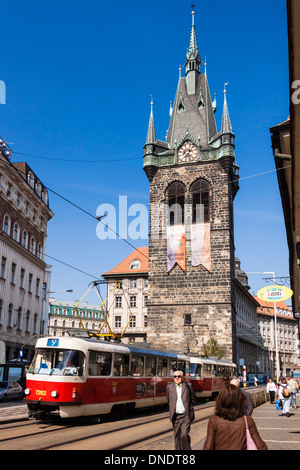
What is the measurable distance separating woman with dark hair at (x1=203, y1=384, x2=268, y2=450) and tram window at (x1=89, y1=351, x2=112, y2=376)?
11077 mm

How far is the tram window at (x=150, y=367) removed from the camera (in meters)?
19.4

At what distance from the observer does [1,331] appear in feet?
112

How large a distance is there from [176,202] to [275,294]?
30966mm

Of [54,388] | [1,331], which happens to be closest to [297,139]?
[54,388]

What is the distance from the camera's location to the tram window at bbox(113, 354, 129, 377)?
1655 cm

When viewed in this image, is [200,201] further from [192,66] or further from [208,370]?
[208,370]

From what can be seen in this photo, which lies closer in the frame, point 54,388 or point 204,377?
point 54,388

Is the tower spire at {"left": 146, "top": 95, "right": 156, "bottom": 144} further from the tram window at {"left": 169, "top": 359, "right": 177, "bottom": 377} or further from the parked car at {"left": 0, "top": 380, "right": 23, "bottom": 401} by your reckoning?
the tram window at {"left": 169, "top": 359, "right": 177, "bottom": 377}

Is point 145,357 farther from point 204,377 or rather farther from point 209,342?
point 209,342

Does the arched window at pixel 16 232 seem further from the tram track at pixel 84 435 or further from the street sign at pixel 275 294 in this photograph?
the tram track at pixel 84 435

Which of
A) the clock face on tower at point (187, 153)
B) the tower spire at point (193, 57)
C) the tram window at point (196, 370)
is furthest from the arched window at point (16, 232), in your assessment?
the tower spire at point (193, 57)

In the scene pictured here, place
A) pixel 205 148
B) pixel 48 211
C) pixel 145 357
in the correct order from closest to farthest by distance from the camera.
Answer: pixel 145 357 < pixel 48 211 < pixel 205 148

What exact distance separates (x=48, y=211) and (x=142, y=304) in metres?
29.3

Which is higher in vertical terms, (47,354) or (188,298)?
(188,298)
